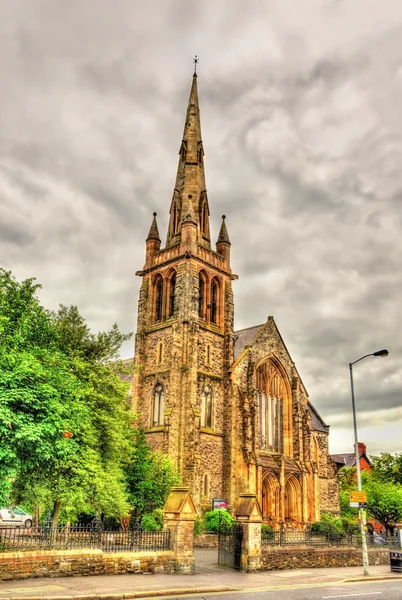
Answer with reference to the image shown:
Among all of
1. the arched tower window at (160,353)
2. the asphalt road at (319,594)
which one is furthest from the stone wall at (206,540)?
the asphalt road at (319,594)

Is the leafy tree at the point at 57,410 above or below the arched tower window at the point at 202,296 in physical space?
below

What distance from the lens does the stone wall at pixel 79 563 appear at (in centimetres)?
1435

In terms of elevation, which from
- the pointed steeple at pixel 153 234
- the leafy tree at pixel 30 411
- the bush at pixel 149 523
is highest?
the pointed steeple at pixel 153 234

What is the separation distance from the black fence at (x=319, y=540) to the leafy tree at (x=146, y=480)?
7995mm

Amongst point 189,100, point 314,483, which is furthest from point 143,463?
point 189,100

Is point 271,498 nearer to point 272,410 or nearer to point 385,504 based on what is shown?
point 272,410

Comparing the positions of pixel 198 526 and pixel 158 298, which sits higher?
pixel 158 298

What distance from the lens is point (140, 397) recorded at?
133ft

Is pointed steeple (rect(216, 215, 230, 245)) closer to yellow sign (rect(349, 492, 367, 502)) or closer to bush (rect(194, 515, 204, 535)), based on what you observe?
bush (rect(194, 515, 204, 535))

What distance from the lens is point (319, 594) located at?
14.7 m

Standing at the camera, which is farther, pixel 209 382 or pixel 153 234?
pixel 153 234

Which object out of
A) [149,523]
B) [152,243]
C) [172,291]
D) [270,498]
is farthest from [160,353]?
[149,523]

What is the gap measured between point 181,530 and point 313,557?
771cm

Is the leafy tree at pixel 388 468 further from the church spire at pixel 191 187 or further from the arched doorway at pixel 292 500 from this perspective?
the church spire at pixel 191 187
